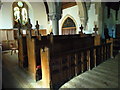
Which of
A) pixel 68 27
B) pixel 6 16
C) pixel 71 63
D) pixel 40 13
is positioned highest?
pixel 40 13

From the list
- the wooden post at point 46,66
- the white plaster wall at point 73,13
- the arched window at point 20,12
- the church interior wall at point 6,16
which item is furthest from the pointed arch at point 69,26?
the wooden post at point 46,66

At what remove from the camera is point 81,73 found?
10.2 ft

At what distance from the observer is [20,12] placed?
34.6 ft

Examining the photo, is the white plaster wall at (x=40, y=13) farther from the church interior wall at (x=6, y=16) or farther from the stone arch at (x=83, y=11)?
the stone arch at (x=83, y=11)

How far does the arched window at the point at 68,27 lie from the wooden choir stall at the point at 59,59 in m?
6.17

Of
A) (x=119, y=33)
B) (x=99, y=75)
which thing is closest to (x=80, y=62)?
(x=99, y=75)

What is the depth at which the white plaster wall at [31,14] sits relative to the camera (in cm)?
950

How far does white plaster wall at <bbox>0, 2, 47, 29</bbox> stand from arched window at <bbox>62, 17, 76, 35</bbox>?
6.60 feet

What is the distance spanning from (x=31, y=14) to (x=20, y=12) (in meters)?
1.04

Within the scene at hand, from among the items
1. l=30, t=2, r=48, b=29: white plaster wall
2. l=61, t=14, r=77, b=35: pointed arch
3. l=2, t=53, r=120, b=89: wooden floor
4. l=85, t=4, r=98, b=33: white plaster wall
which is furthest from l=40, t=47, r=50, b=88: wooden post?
l=30, t=2, r=48, b=29: white plaster wall

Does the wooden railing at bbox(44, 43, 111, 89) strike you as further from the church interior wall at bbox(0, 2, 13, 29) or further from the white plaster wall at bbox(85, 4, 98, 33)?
the church interior wall at bbox(0, 2, 13, 29)

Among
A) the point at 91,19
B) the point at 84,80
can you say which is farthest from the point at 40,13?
the point at 84,80

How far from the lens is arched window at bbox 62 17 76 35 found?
1048 centimetres

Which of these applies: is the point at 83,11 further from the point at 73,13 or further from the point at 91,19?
the point at 73,13
